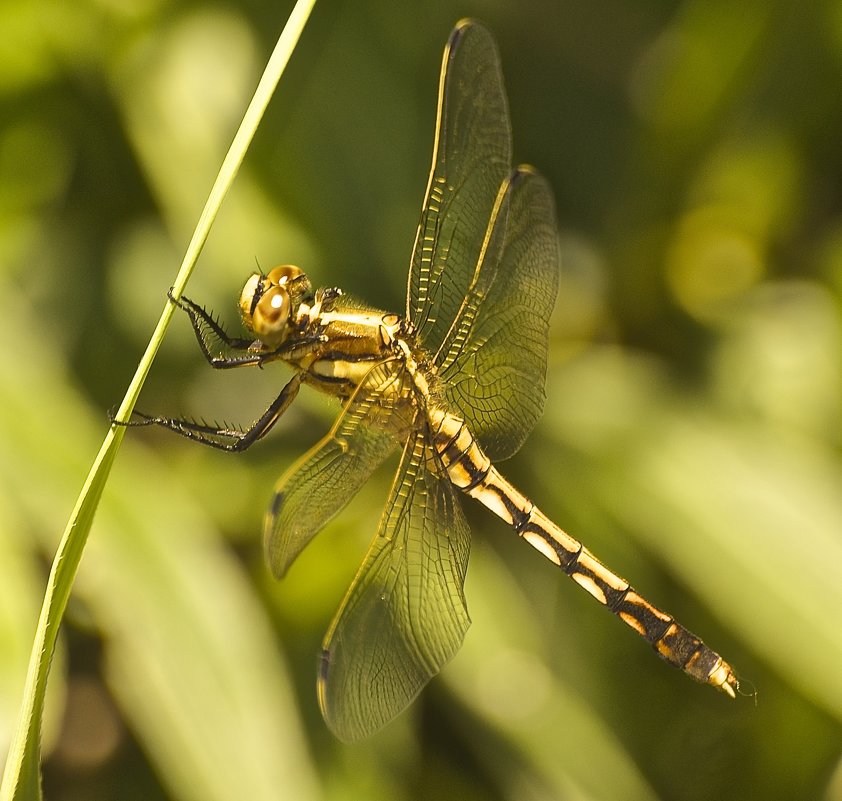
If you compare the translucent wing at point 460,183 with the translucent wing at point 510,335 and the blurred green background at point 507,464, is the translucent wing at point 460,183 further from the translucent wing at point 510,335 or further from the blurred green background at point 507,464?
the blurred green background at point 507,464

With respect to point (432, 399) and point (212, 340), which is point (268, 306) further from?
point (432, 399)

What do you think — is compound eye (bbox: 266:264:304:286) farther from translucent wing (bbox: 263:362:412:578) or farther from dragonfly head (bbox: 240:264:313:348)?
translucent wing (bbox: 263:362:412:578)

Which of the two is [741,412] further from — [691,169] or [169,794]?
[169,794]

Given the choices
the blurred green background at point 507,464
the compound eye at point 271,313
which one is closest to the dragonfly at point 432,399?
the compound eye at point 271,313

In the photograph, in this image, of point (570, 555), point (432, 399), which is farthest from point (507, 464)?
point (432, 399)

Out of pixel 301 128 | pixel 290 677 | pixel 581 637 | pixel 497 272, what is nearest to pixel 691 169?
pixel 497 272

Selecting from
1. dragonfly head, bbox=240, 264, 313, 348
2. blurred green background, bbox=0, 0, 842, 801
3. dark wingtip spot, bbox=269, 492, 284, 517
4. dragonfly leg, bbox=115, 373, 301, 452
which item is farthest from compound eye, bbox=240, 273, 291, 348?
blurred green background, bbox=0, 0, 842, 801
